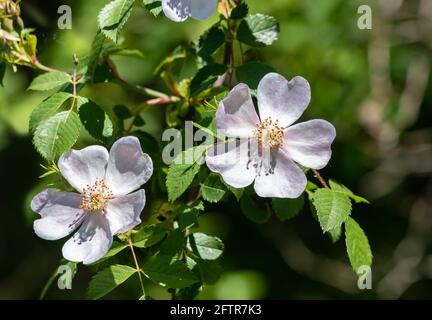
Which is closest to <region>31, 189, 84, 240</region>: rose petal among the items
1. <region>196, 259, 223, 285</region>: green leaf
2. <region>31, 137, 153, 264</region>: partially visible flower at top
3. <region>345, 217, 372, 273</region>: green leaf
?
<region>31, 137, 153, 264</region>: partially visible flower at top

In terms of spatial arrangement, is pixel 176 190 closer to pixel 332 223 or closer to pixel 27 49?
pixel 332 223

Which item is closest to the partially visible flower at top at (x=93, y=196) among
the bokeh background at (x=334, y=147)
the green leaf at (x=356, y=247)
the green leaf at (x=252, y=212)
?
the green leaf at (x=252, y=212)

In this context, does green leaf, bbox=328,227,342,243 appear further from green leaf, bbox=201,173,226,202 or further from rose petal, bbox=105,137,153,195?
rose petal, bbox=105,137,153,195

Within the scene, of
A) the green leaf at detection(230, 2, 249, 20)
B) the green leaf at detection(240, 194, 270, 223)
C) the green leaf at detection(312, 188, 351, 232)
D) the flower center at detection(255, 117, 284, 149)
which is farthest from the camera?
the green leaf at detection(240, 194, 270, 223)

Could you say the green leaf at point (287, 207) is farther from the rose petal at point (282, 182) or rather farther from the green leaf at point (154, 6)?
the green leaf at point (154, 6)

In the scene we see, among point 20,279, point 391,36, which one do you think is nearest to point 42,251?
point 20,279

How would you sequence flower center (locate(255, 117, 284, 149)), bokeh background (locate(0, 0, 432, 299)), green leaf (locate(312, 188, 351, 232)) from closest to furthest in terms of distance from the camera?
1. green leaf (locate(312, 188, 351, 232))
2. flower center (locate(255, 117, 284, 149))
3. bokeh background (locate(0, 0, 432, 299))
